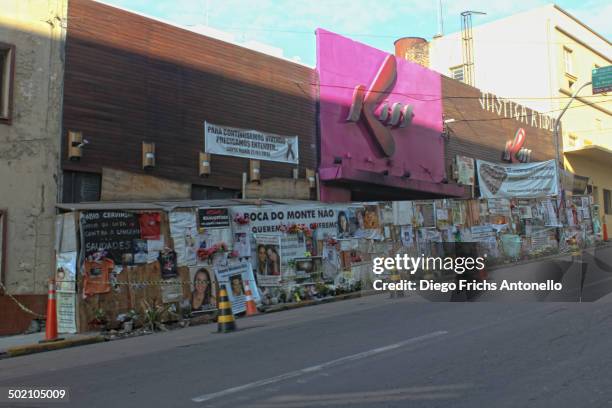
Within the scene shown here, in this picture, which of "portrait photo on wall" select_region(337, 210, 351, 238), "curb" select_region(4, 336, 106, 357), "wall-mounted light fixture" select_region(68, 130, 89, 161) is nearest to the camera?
"curb" select_region(4, 336, 106, 357)

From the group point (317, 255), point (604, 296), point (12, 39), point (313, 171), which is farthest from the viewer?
point (313, 171)

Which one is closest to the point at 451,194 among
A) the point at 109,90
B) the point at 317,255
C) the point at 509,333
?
the point at 317,255

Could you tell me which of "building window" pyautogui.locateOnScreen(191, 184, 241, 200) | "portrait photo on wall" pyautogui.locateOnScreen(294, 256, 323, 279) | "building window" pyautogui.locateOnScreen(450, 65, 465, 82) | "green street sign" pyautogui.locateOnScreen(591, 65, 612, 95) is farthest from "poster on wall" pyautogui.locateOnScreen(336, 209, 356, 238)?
"building window" pyautogui.locateOnScreen(450, 65, 465, 82)

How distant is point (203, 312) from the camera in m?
14.0

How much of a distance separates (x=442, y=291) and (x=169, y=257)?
20.1ft

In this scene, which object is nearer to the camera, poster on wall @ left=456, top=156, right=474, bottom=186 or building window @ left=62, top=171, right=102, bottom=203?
building window @ left=62, top=171, right=102, bottom=203

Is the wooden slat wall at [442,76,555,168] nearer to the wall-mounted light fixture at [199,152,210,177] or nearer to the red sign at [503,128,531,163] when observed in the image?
the red sign at [503,128,531,163]

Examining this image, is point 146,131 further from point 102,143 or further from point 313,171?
point 313,171

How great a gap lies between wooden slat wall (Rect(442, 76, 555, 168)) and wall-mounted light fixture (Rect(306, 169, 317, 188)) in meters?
8.72

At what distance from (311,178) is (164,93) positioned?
567 centimetres

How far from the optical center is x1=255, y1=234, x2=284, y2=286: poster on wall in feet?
51.0

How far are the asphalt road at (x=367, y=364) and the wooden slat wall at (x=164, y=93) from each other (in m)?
5.87

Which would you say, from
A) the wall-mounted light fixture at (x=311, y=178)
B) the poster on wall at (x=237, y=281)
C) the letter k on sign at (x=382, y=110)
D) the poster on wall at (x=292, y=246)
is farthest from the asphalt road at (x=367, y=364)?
the letter k on sign at (x=382, y=110)

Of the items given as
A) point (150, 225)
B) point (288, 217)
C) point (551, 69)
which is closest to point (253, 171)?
point (288, 217)
